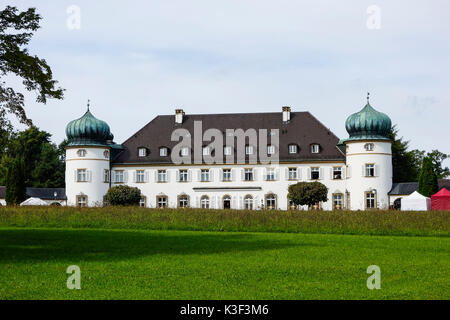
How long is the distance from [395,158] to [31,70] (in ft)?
173

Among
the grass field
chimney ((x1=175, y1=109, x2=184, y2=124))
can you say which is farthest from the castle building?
the grass field

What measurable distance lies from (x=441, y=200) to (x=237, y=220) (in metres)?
22.2

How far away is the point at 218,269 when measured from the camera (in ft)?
41.1

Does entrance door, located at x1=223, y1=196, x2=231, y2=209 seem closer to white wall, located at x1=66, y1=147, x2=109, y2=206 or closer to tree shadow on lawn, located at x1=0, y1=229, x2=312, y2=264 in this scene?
white wall, located at x1=66, y1=147, x2=109, y2=206

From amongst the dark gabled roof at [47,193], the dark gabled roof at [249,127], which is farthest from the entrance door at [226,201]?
the dark gabled roof at [47,193]

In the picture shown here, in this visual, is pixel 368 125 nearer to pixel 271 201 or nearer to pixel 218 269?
pixel 271 201

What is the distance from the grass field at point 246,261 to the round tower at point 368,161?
22993 millimetres

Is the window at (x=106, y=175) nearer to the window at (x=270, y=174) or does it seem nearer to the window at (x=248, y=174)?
the window at (x=248, y=174)

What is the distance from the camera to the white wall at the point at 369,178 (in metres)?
50.7

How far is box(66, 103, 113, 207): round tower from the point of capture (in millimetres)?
54125

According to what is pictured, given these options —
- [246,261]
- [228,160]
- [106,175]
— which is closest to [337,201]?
[228,160]

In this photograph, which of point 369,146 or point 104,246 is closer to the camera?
point 104,246

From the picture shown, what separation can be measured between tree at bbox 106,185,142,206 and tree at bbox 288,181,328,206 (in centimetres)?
1238

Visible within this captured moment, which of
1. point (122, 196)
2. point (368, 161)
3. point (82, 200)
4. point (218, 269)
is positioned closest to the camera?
point (218, 269)
